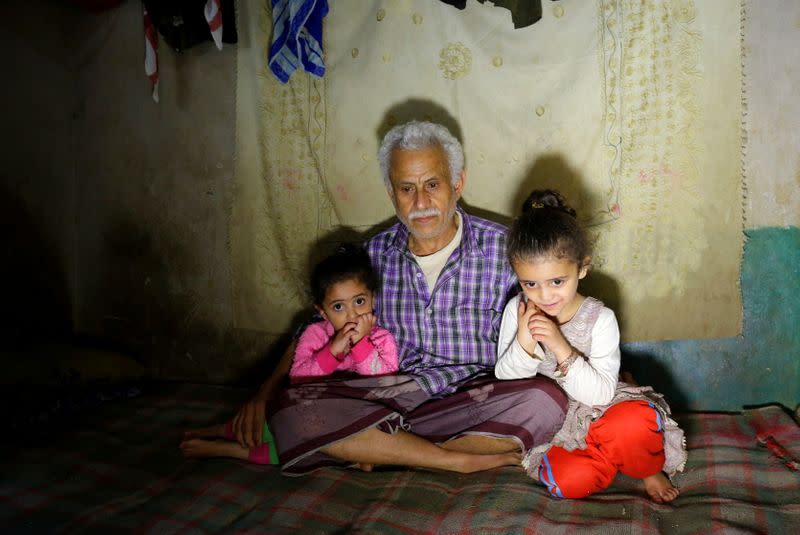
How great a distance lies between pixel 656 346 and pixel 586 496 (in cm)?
112

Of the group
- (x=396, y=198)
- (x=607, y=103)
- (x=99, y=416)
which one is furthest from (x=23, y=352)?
(x=607, y=103)

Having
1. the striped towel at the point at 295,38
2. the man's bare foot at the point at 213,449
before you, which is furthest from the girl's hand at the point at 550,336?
the striped towel at the point at 295,38

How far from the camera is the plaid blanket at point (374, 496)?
1.94m

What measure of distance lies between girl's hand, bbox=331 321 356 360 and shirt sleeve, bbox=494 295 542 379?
0.61 metres

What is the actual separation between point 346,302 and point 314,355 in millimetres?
294

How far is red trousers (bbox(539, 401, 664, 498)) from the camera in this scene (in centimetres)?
198

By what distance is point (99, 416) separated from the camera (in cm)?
301

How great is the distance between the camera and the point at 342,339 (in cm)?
245

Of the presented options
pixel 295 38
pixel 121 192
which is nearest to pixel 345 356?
pixel 295 38

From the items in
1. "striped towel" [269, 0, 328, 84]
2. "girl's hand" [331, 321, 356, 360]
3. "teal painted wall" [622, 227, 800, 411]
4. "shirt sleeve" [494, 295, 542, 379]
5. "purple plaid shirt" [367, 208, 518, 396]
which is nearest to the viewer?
"shirt sleeve" [494, 295, 542, 379]

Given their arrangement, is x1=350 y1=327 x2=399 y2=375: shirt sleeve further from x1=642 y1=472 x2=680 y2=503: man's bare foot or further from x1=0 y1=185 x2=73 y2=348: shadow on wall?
x1=0 y1=185 x2=73 y2=348: shadow on wall

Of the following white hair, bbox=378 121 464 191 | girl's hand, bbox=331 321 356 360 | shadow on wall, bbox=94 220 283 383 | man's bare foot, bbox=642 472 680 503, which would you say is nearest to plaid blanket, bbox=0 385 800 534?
man's bare foot, bbox=642 472 680 503

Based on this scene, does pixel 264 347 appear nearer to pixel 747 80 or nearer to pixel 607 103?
pixel 607 103

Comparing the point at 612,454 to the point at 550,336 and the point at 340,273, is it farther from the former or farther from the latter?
the point at 340,273
